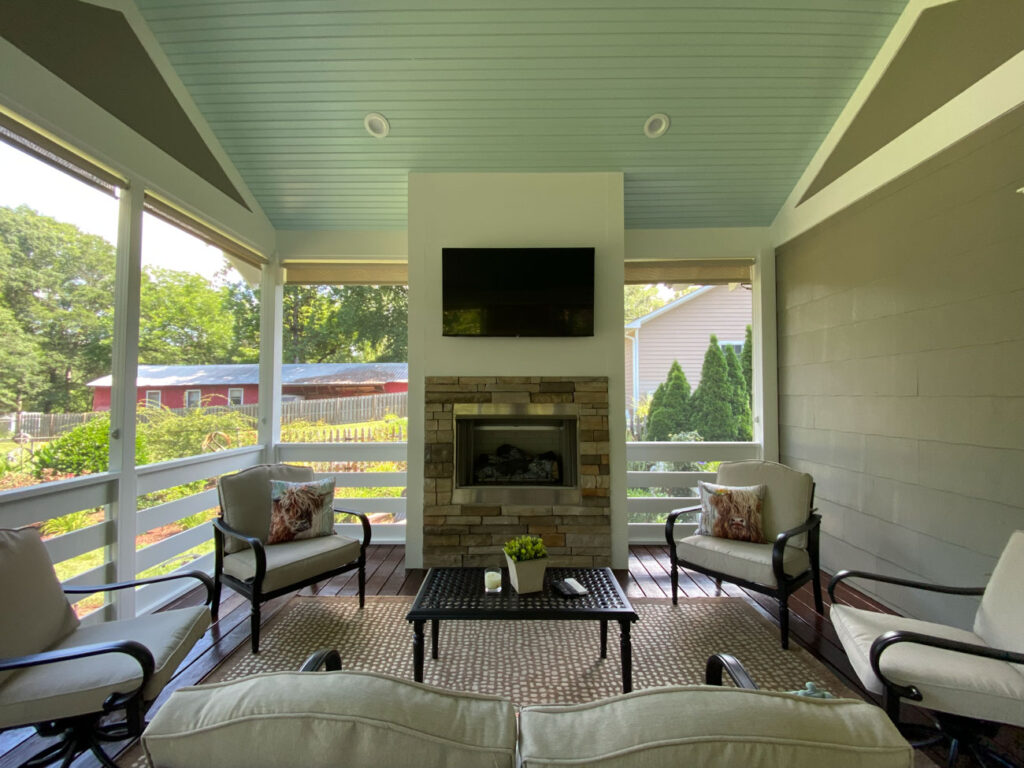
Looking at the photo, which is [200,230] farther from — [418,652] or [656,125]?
[656,125]

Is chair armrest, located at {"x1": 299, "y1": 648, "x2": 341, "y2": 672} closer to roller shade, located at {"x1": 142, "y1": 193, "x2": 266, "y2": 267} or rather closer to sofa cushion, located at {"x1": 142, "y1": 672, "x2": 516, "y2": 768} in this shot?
sofa cushion, located at {"x1": 142, "y1": 672, "x2": 516, "y2": 768}

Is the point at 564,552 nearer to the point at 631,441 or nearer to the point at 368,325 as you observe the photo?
the point at 631,441

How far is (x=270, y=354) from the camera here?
4.20 metres

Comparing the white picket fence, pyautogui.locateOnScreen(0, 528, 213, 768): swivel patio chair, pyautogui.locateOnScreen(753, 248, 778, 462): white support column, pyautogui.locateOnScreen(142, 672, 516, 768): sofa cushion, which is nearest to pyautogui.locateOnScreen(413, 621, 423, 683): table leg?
pyautogui.locateOnScreen(0, 528, 213, 768): swivel patio chair

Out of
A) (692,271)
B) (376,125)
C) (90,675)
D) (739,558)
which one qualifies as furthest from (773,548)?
(376,125)

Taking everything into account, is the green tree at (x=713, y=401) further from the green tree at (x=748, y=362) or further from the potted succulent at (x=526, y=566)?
the potted succulent at (x=526, y=566)

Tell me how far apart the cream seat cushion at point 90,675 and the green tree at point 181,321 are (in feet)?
5.65

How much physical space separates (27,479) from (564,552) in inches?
120

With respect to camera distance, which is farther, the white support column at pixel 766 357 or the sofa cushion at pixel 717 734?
the white support column at pixel 766 357

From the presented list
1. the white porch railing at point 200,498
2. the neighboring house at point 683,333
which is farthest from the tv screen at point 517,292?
the white porch railing at point 200,498

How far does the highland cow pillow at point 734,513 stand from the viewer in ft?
9.73

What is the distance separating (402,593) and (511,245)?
2619mm

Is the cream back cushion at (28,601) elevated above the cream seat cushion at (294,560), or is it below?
above

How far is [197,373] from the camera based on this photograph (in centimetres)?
341
